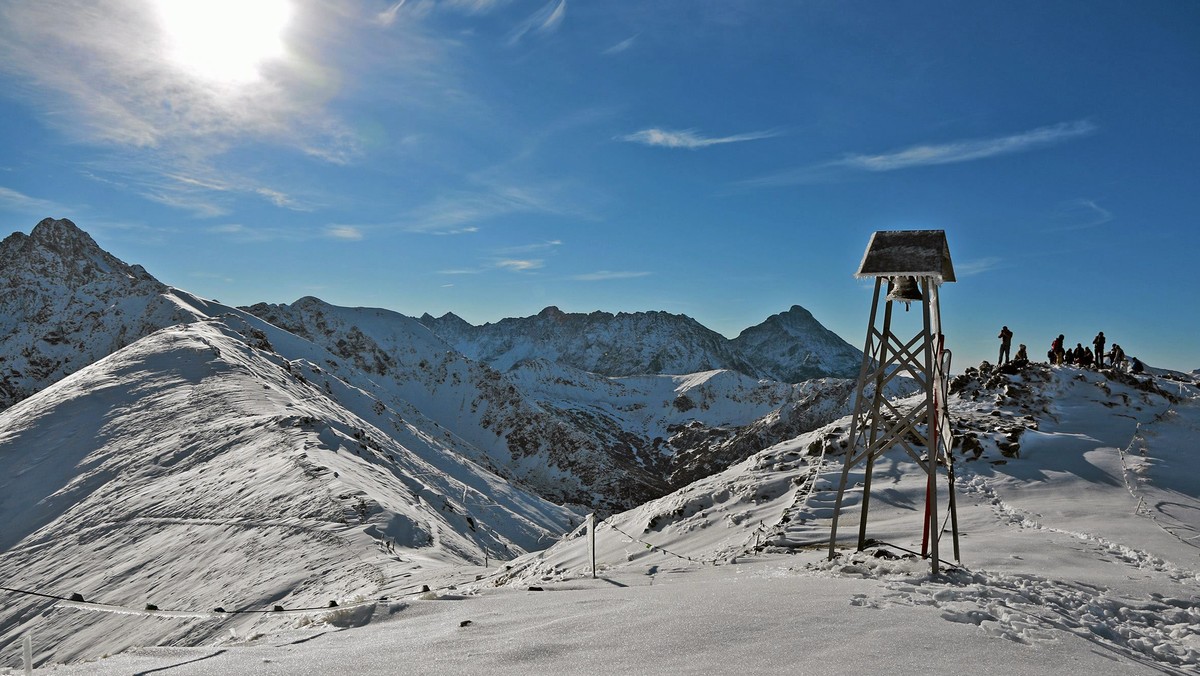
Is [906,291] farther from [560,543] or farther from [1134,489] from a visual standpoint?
[560,543]

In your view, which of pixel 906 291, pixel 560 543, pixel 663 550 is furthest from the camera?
pixel 560 543

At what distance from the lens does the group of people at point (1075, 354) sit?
2836cm

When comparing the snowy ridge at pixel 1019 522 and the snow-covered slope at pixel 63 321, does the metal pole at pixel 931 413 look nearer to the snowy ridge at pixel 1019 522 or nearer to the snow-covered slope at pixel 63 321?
the snowy ridge at pixel 1019 522

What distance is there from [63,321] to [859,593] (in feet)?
684

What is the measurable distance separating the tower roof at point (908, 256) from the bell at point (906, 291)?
1.94 feet

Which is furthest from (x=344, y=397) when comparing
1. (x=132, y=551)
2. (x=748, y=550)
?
(x=748, y=550)

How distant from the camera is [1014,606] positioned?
8359 millimetres

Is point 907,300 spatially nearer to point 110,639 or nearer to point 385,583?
point 385,583

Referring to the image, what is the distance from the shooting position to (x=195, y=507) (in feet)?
109

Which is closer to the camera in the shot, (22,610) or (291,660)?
(291,660)

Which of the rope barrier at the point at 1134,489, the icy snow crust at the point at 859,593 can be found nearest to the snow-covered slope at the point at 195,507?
the icy snow crust at the point at 859,593

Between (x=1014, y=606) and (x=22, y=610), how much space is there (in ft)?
121

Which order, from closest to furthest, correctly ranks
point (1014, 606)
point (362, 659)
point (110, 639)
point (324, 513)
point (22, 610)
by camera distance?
point (362, 659) < point (1014, 606) < point (110, 639) < point (22, 610) < point (324, 513)

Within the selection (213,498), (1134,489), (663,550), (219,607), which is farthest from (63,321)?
(1134,489)
